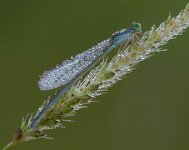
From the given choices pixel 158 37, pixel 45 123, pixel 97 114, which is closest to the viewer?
pixel 45 123

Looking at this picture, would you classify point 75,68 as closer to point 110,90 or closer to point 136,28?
point 136,28

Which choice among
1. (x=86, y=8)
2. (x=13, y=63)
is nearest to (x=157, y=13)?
(x=86, y=8)

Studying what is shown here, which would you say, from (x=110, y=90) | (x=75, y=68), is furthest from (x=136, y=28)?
(x=110, y=90)

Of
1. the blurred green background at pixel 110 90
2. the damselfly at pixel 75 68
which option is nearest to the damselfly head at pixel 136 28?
the damselfly at pixel 75 68

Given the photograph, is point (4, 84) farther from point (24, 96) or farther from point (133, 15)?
point (133, 15)

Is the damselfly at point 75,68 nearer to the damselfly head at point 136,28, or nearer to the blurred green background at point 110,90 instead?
the damselfly head at point 136,28

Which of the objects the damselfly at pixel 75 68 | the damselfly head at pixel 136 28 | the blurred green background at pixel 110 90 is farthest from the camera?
the blurred green background at pixel 110 90

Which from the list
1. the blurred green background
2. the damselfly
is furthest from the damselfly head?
the blurred green background
